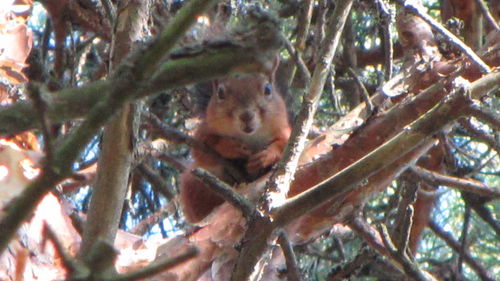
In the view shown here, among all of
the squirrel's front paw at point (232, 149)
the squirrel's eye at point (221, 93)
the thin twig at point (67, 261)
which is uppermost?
the squirrel's eye at point (221, 93)

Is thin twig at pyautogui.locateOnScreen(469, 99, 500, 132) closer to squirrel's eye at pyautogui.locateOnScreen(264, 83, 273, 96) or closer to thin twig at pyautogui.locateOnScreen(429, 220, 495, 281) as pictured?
thin twig at pyautogui.locateOnScreen(429, 220, 495, 281)

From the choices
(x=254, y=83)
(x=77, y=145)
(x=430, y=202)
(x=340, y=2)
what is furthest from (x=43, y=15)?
(x=77, y=145)

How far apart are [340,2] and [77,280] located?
4.70 ft

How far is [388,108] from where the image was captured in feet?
7.38

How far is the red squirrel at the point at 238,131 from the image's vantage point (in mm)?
2965

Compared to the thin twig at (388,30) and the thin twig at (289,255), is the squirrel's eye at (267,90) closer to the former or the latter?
the thin twig at (388,30)

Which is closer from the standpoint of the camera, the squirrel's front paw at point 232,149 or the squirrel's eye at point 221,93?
the squirrel's front paw at point 232,149

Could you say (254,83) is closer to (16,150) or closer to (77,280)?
(16,150)

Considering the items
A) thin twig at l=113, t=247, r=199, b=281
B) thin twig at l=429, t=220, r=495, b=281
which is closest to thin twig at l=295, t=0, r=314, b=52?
thin twig at l=429, t=220, r=495, b=281

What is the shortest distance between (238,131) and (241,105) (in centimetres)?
14

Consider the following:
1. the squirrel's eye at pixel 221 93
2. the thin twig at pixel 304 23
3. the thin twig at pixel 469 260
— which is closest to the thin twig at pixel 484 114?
the thin twig at pixel 304 23

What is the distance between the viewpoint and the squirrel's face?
335 cm

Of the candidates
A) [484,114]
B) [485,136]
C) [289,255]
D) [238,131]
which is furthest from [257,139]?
[484,114]

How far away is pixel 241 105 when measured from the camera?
3424 mm
